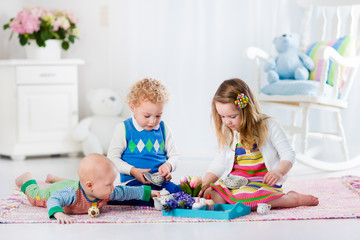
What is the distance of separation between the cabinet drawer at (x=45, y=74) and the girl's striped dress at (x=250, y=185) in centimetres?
182

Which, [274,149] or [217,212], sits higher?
[274,149]

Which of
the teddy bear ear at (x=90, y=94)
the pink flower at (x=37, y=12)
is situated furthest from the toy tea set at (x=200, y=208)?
the pink flower at (x=37, y=12)

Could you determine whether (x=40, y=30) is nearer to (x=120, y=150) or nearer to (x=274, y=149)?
(x=120, y=150)

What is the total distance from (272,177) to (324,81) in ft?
3.28

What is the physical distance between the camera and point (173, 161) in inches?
89.9

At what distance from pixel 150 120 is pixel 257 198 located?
1.71ft

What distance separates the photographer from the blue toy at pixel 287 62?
318 centimetres

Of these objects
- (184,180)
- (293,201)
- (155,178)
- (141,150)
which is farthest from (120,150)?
(293,201)

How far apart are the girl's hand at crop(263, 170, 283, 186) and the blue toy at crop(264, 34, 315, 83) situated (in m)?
1.18

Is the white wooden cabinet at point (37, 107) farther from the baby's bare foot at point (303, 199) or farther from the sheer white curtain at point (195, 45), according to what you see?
the baby's bare foot at point (303, 199)

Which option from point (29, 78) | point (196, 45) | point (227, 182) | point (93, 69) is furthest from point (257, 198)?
point (93, 69)

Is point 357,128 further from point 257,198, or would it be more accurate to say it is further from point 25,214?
point 25,214

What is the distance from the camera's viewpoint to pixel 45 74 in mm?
3633

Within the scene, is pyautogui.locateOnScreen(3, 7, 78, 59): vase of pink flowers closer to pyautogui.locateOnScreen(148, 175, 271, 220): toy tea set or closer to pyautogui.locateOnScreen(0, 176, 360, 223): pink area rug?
pyautogui.locateOnScreen(0, 176, 360, 223): pink area rug
